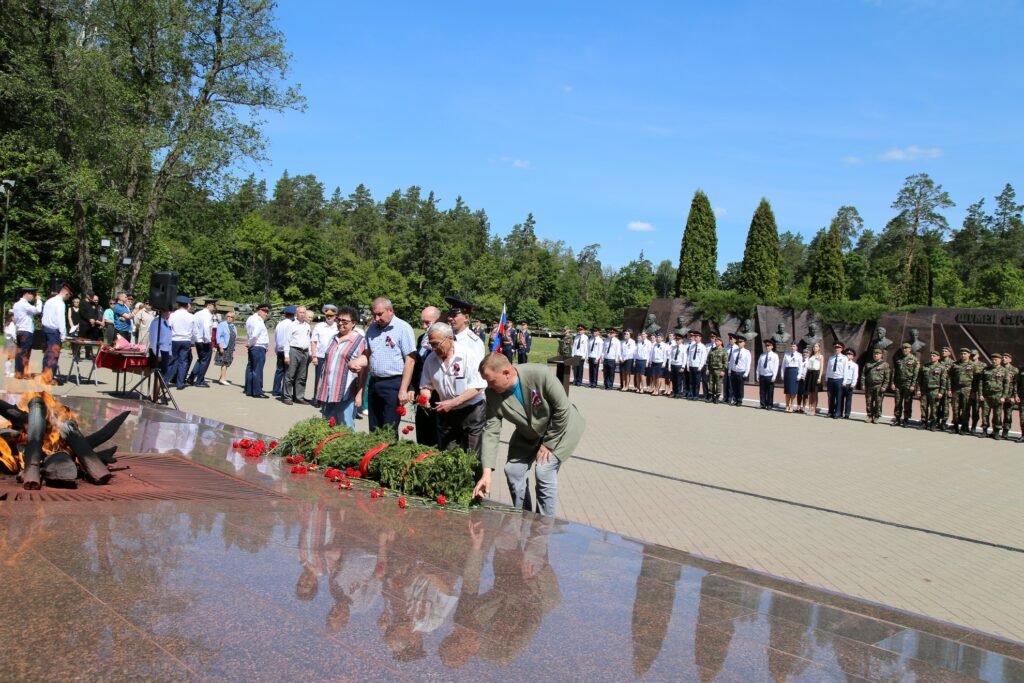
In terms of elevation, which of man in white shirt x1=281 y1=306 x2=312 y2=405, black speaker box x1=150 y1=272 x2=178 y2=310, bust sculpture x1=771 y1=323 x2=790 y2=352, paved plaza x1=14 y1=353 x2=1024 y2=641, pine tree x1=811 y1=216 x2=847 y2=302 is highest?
pine tree x1=811 y1=216 x2=847 y2=302

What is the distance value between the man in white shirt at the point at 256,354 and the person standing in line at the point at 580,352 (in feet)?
35.3

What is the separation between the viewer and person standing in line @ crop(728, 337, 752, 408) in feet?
63.2

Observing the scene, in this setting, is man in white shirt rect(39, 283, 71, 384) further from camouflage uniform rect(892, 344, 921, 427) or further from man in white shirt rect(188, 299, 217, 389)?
camouflage uniform rect(892, 344, 921, 427)

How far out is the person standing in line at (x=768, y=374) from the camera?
18.8m

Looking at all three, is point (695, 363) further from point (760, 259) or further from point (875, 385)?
point (760, 259)

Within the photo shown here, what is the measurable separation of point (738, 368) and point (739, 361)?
0.58ft

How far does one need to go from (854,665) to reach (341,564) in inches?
99.8

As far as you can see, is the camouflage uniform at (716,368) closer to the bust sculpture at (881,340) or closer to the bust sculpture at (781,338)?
the bust sculpture at (781,338)

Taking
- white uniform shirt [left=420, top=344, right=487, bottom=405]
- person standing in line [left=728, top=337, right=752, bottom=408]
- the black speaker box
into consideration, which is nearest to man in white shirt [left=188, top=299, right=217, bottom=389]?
the black speaker box

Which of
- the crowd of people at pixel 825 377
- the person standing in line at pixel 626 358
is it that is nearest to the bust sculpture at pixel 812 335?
the crowd of people at pixel 825 377

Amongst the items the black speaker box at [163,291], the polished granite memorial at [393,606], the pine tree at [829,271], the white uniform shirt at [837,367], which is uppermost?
the pine tree at [829,271]

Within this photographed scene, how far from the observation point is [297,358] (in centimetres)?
1384

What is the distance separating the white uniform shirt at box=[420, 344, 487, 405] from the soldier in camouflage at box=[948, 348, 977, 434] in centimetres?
1310

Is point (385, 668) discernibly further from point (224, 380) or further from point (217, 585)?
point (224, 380)
